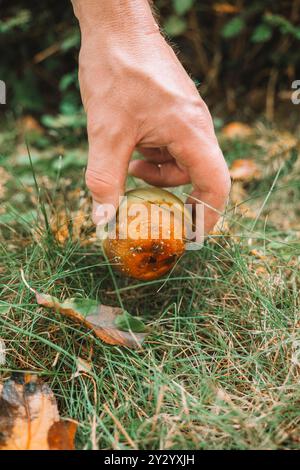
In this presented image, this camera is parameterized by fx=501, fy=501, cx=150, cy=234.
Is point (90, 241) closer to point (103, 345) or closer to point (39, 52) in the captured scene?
point (103, 345)

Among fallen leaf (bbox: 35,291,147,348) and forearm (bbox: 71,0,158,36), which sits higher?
forearm (bbox: 71,0,158,36)

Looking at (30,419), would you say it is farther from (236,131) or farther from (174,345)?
(236,131)

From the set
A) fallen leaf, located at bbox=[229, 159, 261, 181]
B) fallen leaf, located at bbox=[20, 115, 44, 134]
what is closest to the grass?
fallen leaf, located at bbox=[229, 159, 261, 181]

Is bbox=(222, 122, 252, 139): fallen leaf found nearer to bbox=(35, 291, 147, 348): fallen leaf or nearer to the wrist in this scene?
the wrist

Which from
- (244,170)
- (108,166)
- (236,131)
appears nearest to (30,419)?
(108,166)

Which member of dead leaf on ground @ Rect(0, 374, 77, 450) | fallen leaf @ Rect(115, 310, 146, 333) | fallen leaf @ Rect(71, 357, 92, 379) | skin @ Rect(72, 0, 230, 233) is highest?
skin @ Rect(72, 0, 230, 233)

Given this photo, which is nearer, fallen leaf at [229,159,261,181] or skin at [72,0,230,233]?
skin at [72,0,230,233]

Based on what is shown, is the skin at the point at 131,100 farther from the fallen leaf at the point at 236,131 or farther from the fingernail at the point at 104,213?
the fallen leaf at the point at 236,131
